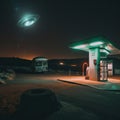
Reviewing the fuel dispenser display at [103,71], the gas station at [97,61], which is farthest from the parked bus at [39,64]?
the fuel dispenser display at [103,71]

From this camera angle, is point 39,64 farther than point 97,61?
Yes

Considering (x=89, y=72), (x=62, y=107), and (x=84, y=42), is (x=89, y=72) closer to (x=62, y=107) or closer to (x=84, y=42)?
(x=84, y=42)

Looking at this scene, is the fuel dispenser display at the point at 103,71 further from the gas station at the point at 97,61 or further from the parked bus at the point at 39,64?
the parked bus at the point at 39,64

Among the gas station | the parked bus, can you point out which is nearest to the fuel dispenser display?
the gas station

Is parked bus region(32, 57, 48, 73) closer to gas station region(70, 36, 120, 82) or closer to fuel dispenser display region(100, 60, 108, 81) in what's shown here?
gas station region(70, 36, 120, 82)

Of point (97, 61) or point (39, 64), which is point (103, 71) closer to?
point (97, 61)

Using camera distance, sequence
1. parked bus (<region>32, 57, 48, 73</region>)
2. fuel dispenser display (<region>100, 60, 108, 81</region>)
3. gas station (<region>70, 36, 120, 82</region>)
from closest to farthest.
Answer: 1. gas station (<region>70, 36, 120, 82</region>)
2. fuel dispenser display (<region>100, 60, 108, 81</region>)
3. parked bus (<region>32, 57, 48, 73</region>)

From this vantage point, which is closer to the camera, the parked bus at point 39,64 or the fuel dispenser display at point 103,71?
the fuel dispenser display at point 103,71

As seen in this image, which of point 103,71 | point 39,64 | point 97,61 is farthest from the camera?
point 39,64

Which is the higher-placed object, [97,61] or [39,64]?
[39,64]

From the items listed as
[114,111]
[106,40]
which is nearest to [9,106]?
[114,111]

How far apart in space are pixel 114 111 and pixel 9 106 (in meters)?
4.61

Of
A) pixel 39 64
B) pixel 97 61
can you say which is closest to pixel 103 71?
pixel 97 61

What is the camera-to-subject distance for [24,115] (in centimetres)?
728
